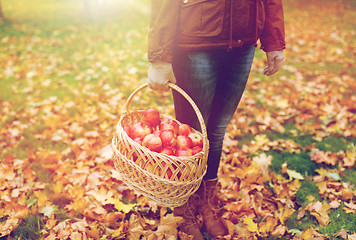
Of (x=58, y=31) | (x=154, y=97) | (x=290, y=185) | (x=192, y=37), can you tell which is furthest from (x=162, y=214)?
(x=58, y=31)

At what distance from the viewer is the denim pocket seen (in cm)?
132

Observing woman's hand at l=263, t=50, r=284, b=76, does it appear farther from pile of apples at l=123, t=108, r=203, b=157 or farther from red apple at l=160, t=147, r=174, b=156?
red apple at l=160, t=147, r=174, b=156

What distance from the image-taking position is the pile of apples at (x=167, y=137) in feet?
4.91

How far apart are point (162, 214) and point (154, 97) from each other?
2.10 m

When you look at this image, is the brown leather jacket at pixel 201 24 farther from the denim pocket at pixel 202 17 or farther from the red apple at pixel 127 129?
the red apple at pixel 127 129

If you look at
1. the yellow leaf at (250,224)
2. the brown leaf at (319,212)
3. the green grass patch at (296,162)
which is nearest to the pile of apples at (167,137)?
the yellow leaf at (250,224)

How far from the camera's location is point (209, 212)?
1958 millimetres

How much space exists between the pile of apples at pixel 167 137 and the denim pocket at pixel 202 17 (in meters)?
0.57

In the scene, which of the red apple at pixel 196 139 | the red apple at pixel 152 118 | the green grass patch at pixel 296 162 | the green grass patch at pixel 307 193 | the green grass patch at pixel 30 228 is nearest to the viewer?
the red apple at pixel 196 139

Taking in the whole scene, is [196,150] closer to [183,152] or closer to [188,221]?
[183,152]

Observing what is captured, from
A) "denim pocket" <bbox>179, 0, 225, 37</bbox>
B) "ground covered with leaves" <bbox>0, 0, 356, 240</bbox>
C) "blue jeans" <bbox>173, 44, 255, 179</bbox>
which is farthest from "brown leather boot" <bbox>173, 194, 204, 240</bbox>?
"denim pocket" <bbox>179, 0, 225, 37</bbox>

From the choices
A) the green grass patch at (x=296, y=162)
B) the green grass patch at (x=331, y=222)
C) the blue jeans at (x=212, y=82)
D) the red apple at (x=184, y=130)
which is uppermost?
the blue jeans at (x=212, y=82)

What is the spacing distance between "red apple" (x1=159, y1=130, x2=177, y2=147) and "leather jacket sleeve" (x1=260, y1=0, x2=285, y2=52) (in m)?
0.81

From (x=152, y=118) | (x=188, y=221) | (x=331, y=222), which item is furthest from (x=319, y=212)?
(x=152, y=118)
